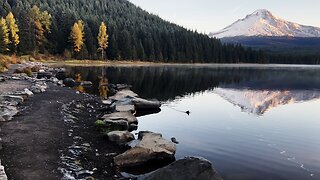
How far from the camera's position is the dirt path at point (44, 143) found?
41.8ft

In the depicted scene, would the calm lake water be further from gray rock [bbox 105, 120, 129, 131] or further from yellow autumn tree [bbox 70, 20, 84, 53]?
yellow autumn tree [bbox 70, 20, 84, 53]

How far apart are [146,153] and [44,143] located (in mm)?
5114

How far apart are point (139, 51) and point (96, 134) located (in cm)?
12764

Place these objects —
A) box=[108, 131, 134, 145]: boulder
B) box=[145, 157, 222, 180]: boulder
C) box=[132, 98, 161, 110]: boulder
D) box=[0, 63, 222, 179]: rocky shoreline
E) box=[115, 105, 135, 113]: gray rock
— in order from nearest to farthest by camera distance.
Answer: box=[145, 157, 222, 180]: boulder, box=[0, 63, 222, 179]: rocky shoreline, box=[108, 131, 134, 145]: boulder, box=[115, 105, 135, 113]: gray rock, box=[132, 98, 161, 110]: boulder

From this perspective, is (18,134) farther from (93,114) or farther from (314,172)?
(314,172)

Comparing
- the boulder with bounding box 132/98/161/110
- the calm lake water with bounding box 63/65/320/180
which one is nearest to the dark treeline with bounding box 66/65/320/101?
the calm lake water with bounding box 63/65/320/180

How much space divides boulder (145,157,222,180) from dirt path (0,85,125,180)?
2660mm

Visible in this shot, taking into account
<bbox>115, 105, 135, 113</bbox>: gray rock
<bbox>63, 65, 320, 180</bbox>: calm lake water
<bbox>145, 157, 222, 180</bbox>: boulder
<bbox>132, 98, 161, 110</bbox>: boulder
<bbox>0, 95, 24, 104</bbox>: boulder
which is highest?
<bbox>0, 95, 24, 104</bbox>: boulder

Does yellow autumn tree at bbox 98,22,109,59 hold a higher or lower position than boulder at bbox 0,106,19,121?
higher

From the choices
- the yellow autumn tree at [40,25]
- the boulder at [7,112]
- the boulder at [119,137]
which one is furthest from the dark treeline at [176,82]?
the yellow autumn tree at [40,25]

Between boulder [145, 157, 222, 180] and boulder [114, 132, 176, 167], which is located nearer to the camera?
boulder [145, 157, 222, 180]

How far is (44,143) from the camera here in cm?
1608

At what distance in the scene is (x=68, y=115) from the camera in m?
23.4

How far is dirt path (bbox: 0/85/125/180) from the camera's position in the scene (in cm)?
1275
